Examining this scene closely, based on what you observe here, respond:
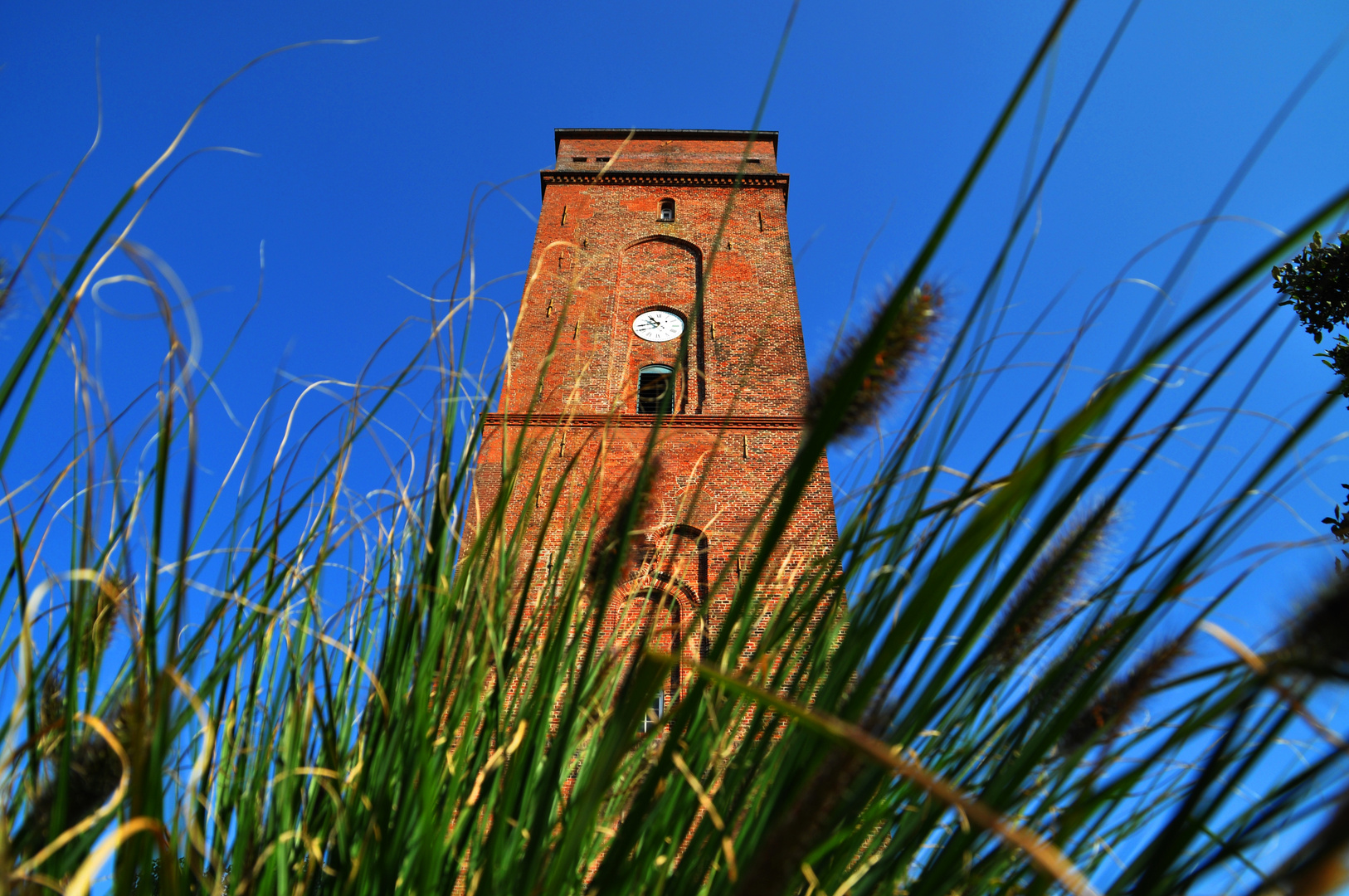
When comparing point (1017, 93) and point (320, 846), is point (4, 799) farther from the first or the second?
point (1017, 93)

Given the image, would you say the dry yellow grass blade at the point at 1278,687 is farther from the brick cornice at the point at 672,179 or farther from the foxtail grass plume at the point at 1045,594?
the brick cornice at the point at 672,179

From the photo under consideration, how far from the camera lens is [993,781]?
831mm

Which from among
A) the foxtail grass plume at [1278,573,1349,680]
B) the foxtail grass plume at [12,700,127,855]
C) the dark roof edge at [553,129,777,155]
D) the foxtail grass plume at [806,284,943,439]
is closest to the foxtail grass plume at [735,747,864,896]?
the foxtail grass plume at [1278,573,1349,680]

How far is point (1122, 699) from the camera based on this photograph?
34.9 inches

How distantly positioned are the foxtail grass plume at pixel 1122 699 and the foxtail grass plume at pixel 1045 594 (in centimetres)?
10

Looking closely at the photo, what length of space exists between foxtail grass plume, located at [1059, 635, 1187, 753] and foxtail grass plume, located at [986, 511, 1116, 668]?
102 millimetres

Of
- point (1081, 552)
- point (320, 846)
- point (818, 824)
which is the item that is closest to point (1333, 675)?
point (818, 824)

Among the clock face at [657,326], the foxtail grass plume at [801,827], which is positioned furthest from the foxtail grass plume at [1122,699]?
the clock face at [657,326]

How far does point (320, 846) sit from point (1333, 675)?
3.54 feet

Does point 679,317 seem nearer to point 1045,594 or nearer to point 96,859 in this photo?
point 1045,594

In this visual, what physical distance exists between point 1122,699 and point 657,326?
13.9 m

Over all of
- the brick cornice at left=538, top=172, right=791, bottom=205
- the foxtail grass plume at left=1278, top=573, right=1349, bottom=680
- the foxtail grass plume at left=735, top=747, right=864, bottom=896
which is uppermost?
the brick cornice at left=538, top=172, right=791, bottom=205

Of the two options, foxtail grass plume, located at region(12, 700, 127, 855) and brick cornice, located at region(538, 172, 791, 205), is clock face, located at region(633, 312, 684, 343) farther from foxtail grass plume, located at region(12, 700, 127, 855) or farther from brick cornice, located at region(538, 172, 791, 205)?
foxtail grass plume, located at region(12, 700, 127, 855)

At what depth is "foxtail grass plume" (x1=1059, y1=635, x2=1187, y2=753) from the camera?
0.87 m
